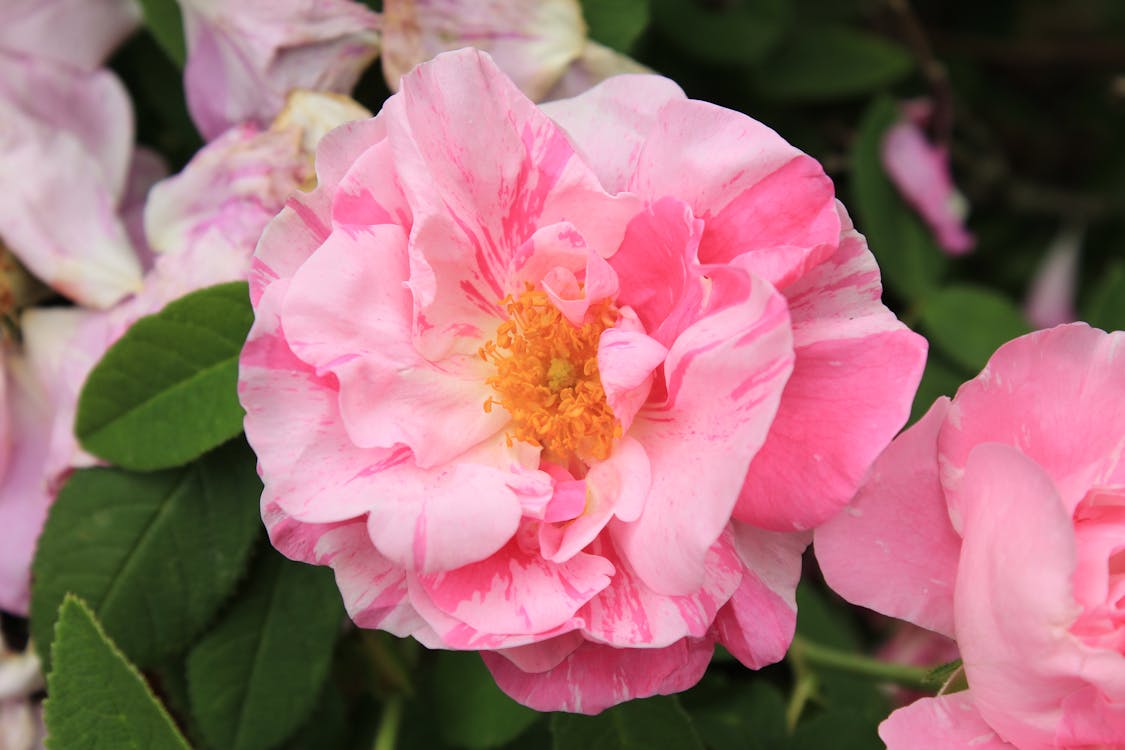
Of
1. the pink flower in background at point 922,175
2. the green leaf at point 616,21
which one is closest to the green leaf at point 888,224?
the pink flower in background at point 922,175

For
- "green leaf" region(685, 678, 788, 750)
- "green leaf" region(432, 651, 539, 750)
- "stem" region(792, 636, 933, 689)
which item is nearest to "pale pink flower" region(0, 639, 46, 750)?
"green leaf" region(432, 651, 539, 750)

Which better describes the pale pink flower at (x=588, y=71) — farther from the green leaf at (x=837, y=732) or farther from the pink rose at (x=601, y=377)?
the green leaf at (x=837, y=732)

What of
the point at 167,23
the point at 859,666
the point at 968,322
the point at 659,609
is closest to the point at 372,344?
the point at 659,609

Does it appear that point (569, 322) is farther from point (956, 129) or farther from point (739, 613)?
point (956, 129)

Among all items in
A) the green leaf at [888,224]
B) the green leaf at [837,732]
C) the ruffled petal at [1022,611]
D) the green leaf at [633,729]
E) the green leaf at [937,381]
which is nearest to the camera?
the ruffled petal at [1022,611]

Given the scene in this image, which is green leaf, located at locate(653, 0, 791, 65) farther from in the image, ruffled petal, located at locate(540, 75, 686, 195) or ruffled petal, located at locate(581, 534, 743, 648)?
ruffled petal, located at locate(581, 534, 743, 648)

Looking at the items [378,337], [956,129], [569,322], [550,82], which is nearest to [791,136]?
[956,129]
